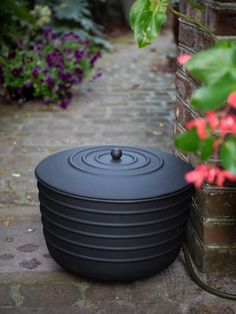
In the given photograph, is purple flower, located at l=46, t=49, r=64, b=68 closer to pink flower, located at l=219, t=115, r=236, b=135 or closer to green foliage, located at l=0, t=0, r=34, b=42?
green foliage, located at l=0, t=0, r=34, b=42

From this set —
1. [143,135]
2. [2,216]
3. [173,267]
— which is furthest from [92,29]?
[173,267]

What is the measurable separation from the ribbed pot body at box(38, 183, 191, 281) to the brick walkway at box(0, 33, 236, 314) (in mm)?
112

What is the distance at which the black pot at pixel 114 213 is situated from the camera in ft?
6.22

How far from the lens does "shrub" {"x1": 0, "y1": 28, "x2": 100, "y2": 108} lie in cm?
472

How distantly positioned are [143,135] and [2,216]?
61.7 inches

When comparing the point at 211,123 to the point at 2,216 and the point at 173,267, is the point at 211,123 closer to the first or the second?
the point at 173,267

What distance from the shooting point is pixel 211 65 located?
1.03 meters

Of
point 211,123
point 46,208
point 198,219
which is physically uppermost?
point 211,123

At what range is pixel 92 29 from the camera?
802 cm

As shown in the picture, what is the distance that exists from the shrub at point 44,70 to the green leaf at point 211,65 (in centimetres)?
376

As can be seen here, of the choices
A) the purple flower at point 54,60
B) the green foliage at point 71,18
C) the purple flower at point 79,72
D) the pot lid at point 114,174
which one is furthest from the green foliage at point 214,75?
the green foliage at point 71,18

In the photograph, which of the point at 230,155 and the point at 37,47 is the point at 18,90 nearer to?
the point at 37,47

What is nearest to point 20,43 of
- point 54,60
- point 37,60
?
point 37,60

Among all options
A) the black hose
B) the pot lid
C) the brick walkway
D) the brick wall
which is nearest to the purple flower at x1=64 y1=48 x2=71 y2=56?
the brick walkway
